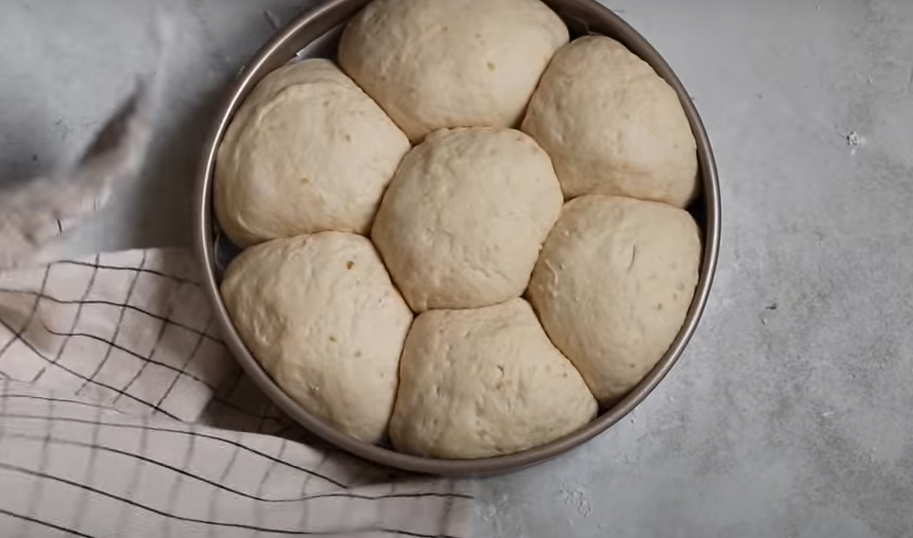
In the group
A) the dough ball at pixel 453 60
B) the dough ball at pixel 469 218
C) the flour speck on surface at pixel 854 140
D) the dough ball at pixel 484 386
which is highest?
the dough ball at pixel 453 60

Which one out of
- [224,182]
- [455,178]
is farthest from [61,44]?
[455,178]

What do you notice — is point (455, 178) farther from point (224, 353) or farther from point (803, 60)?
point (803, 60)

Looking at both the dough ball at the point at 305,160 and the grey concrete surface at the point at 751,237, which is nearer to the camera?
the dough ball at the point at 305,160

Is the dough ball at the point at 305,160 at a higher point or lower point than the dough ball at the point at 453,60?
lower

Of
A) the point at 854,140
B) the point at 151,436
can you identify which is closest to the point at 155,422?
the point at 151,436

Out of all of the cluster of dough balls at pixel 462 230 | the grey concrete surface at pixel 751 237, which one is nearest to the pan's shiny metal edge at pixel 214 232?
the cluster of dough balls at pixel 462 230

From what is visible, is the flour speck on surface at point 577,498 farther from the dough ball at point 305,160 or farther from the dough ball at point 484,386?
the dough ball at point 305,160
